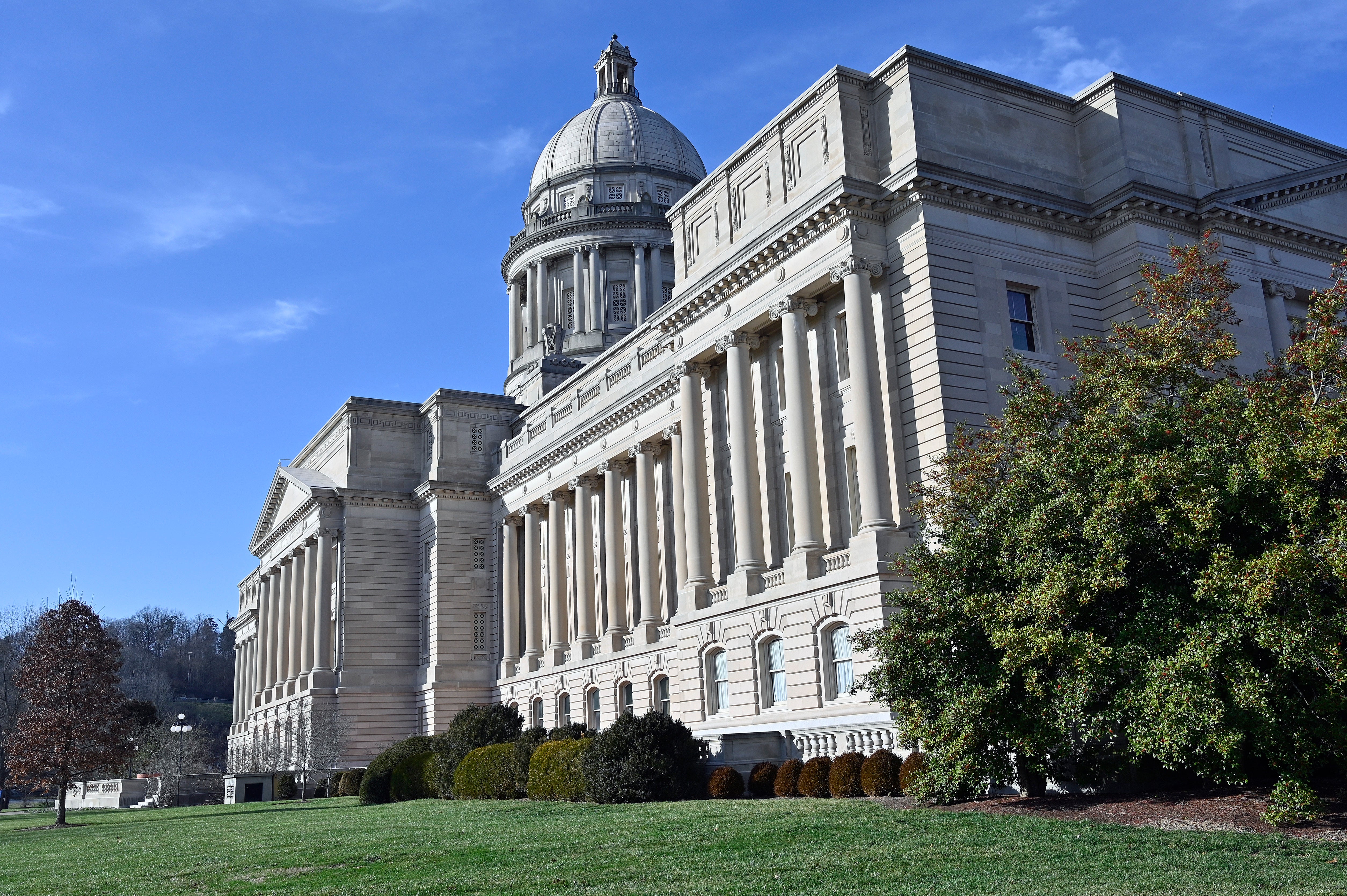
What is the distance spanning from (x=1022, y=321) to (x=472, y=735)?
2026cm

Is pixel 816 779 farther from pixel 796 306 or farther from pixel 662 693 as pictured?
pixel 662 693

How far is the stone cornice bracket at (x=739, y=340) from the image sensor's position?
3594 centimetres

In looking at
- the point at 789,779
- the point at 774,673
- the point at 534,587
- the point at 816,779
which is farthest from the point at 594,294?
the point at 816,779

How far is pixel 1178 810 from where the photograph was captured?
699 inches

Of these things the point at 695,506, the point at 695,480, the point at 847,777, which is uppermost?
the point at 695,480

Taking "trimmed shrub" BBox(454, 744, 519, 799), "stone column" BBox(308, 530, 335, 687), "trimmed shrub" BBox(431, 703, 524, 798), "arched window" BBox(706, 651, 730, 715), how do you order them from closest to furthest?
"trimmed shrub" BBox(454, 744, 519, 799) → "arched window" BBox(706, 651, 730, 715) → "trimmed shrub" BBox(431, 703, 524, 798) → "stone column" BBox(308, 530, 335, 687)

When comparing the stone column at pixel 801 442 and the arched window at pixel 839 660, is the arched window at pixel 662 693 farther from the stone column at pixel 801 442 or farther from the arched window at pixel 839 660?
the arched window at pixel 839 660

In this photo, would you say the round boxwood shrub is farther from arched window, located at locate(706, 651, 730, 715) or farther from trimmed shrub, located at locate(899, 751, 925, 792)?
arched window, located at locate(706, 651, 730, 715)

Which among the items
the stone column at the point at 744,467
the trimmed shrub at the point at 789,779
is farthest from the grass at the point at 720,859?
the stone column at the point at 744,467

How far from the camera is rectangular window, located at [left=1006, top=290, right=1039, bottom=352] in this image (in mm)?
32062

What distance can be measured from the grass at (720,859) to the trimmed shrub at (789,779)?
145cm

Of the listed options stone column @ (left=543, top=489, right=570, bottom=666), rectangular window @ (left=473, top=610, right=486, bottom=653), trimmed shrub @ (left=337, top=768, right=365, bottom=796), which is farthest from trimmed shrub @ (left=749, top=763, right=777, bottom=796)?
rectangular window @ (left=473, top=610, right=486, bottom=653)

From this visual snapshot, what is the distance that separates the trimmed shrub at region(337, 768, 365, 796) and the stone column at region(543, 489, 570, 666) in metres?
9.56

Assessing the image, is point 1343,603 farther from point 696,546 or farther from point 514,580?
point 514,580
